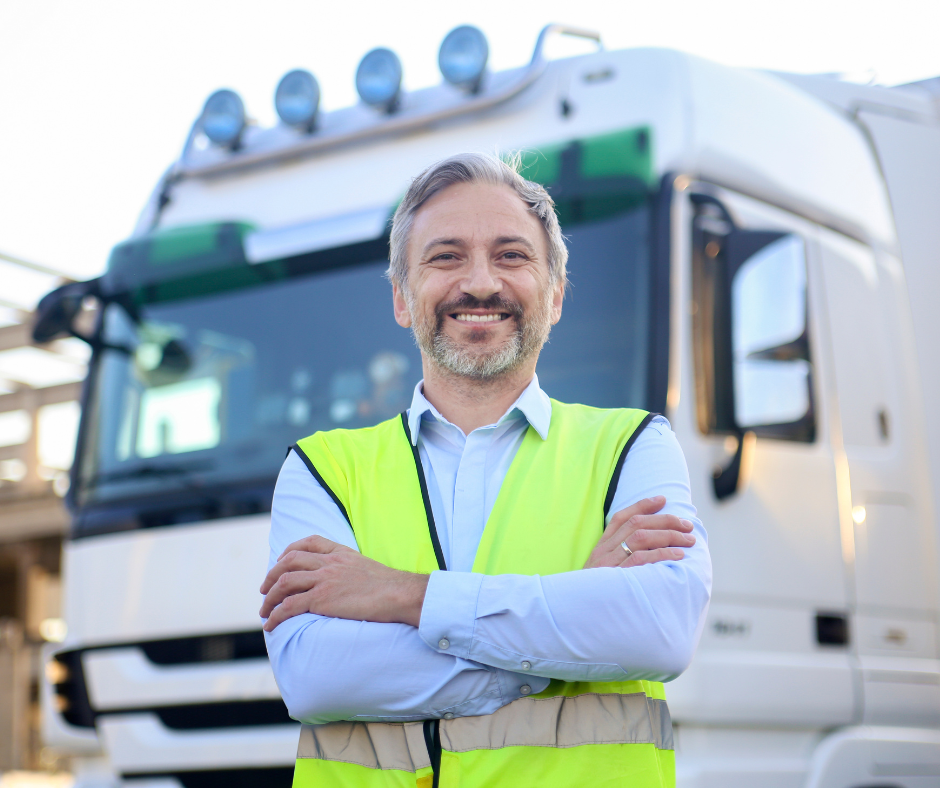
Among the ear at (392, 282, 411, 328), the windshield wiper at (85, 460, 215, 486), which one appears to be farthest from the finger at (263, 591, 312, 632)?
the windshield wiper at (85, 460, 215, 486)

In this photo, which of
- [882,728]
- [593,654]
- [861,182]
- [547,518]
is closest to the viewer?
[593,654]

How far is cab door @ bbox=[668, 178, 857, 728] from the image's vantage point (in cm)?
296

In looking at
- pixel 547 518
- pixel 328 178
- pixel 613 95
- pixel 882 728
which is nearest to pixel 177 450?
pixel 328 178

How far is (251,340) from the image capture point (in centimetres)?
365

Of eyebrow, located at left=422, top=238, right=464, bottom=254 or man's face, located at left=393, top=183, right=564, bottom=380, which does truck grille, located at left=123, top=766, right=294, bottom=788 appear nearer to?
man's face, located at left=393, top=183, right=564, bottom=380

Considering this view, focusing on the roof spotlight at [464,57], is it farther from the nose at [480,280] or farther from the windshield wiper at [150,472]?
the nose at [480,280]

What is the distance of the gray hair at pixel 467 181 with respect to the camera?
194 cm

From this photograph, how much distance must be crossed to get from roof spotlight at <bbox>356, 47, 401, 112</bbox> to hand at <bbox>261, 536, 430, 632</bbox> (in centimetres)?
229

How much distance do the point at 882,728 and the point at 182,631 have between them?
7.22 ft

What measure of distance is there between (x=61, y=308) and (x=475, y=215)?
2.54 meters

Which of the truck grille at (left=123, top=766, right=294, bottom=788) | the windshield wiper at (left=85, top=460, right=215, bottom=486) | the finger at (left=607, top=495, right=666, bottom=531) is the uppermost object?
the windshield wiper at (left=85, top=460, right=215, bottom=486)

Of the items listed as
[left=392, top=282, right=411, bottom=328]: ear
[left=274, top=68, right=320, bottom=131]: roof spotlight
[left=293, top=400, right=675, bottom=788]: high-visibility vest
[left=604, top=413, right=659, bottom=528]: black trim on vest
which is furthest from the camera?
[left=274, top=68, right=320, bottom=131]: roof spotlight

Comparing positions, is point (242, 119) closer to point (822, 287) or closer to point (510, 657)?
point (822, 287)

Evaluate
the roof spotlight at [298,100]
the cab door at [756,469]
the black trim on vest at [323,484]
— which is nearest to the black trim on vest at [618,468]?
the black trim on vest at [323,484]
